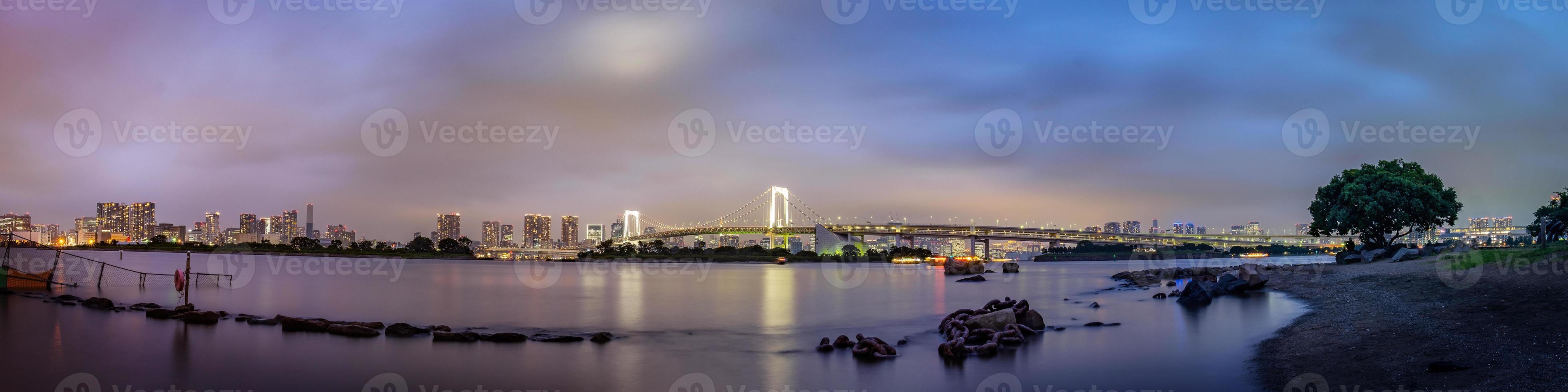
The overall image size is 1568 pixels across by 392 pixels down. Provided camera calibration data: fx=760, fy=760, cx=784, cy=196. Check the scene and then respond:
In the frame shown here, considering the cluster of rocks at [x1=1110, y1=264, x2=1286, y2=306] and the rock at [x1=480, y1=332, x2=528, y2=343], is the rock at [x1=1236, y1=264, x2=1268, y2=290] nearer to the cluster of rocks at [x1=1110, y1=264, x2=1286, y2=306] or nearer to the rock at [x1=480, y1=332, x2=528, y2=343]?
the cluster of rocks at [x1=1110, y1=264, x2=1286, y2=306]

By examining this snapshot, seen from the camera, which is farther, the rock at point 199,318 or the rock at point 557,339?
the rock at point 199,318

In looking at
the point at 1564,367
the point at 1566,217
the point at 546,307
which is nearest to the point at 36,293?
the point at 546,307

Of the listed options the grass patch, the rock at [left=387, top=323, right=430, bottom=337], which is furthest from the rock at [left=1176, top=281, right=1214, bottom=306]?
the rock at [left=387, top=323, right=430, bottom=337]

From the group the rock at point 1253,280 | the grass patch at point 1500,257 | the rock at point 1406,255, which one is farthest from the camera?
the rock at point 1406,255
